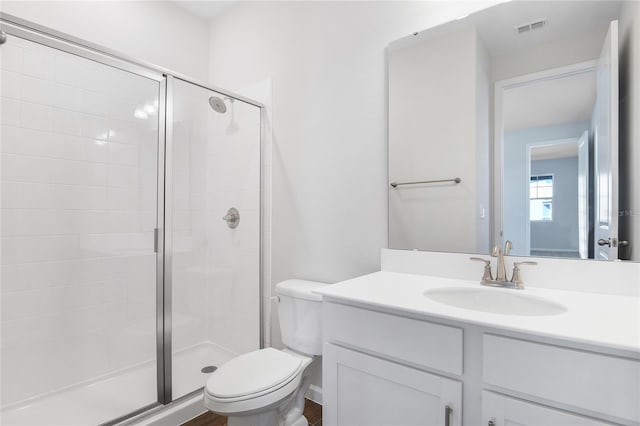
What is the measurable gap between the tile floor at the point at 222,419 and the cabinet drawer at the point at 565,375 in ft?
3.83

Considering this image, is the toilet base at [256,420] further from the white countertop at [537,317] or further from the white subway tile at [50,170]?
the white subway tile at [50,170]

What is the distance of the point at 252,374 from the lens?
4.67ft

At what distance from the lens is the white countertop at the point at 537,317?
804 mm

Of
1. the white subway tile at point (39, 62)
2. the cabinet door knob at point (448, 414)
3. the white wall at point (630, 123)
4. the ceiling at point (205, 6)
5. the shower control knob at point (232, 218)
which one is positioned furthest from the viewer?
the ceiling at point (205, 6)

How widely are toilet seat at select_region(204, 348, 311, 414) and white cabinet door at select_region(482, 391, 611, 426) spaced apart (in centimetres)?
78

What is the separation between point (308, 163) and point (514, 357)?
144 cm

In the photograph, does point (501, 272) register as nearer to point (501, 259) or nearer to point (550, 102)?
point (501, 259)

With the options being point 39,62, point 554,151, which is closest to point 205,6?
point 39,62

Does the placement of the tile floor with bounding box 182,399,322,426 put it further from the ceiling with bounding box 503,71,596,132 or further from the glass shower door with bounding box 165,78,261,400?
the ceiling with bounding box 503,71,596,132

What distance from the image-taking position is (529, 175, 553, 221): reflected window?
4.26 feet

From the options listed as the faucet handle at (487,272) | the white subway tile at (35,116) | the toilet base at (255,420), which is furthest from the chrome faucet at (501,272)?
the white subway tile at (35,116)

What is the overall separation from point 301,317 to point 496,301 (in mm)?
909

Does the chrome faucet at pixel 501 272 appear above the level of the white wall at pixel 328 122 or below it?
below

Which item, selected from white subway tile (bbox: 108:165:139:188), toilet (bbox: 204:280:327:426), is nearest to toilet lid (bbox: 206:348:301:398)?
toilet (bbox: 204:280:327:426)
